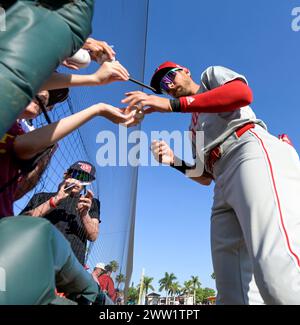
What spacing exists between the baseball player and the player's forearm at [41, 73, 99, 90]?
1.30 feet

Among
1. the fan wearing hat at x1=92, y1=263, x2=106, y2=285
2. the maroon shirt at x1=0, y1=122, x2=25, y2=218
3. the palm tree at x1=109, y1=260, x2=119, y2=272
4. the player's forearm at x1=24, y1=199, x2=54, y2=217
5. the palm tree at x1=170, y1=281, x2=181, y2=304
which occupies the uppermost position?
the palm tree at x1=170, y1=281, x2=181, y2=304

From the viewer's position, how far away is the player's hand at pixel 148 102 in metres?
1.71

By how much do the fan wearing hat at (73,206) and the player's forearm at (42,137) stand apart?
154 centimetres

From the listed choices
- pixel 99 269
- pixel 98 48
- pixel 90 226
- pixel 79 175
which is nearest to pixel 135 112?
pixel 98 48

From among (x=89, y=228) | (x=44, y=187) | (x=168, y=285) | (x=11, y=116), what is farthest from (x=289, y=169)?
(x=168, y=285)

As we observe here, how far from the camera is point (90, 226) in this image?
2965 millimetres

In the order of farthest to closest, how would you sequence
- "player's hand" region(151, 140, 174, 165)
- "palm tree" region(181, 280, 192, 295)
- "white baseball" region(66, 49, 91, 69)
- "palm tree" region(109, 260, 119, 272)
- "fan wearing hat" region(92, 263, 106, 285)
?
1. "palm tree" region(181, 280, 192, 295)
2. "palm tree" region(109, 260, 119, 272)
3. "fan wearing hat" region(92, 263, 106, 285)
4. "player's hand" region(151, 140, 174, 165)
5. "white baseball" region(66, 49, 91, 69)

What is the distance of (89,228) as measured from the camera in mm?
2953

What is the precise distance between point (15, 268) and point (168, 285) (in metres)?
69.7

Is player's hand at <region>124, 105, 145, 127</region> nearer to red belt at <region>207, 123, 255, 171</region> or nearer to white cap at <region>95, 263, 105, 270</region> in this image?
red belt at <region>207, 123, 255, 171</region>

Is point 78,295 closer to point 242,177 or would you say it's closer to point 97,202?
point 242,177

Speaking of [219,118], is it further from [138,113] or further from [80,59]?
[80,59]

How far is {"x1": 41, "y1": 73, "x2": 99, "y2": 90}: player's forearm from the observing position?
1.24m

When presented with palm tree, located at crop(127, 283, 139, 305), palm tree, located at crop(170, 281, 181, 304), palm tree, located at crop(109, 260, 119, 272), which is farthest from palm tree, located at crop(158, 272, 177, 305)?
palm tree, located at crop(109, 260, 119, 272)
